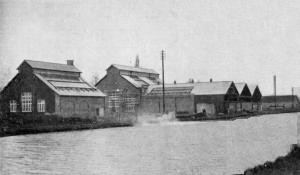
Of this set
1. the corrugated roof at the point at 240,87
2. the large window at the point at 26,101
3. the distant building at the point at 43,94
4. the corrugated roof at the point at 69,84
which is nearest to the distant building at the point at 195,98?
the corrugated roof at the point at 240,87

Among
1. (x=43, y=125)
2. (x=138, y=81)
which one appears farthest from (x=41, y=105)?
(x=138, y=81)

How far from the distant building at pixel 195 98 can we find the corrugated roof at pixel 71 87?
42.4 ft

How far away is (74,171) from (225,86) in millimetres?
50589

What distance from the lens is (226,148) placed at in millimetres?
18812

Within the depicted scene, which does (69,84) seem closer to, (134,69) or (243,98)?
(134,69)

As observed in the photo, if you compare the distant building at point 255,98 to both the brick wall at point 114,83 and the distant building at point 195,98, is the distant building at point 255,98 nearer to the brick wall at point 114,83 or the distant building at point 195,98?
the distant building at point 195,98

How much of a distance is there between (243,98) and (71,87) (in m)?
34.0

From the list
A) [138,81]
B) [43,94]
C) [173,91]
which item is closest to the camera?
[43,94]

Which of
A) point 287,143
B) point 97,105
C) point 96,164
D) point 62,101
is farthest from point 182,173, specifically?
point 97,105

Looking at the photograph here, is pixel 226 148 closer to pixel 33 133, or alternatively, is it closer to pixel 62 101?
pixel 33 133

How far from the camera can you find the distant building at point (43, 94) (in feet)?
149

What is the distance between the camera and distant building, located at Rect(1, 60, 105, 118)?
45.3m

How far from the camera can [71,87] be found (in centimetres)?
4891

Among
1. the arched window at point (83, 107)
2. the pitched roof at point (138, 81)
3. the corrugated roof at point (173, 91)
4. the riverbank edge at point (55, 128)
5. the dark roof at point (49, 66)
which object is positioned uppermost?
the dark roof at point (49, 66)
